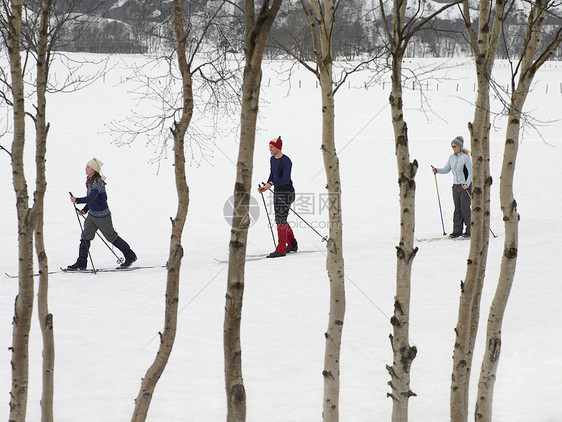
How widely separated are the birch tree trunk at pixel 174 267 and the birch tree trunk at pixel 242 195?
107 centimetres

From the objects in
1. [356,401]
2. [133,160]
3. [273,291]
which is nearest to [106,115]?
[133,160]

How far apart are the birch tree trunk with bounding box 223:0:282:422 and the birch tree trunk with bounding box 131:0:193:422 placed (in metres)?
1.07

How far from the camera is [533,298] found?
23.1 ft

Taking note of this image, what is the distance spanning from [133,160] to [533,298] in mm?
15555

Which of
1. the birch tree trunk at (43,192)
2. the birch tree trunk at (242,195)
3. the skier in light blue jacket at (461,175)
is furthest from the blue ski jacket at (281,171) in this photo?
the birch tree trunk at (242,195)

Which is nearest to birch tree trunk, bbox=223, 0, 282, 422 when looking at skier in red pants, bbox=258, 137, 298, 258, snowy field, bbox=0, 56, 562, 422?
snowy field, bbox=0, 56, 562, 422

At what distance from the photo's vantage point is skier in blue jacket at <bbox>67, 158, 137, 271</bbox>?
797 cm

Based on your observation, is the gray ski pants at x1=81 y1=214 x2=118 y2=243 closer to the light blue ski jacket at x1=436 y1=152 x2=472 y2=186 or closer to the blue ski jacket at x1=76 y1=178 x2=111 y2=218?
the blue ski jacket at x1=76 y1=178 x2=111 y2=218

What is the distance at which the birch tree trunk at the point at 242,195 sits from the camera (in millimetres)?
2635

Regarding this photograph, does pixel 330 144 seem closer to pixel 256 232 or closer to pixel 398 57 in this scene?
pixel 398 57

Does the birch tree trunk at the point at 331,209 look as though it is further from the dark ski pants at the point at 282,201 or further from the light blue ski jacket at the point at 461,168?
the light blue ski jacket at the point at 461,168

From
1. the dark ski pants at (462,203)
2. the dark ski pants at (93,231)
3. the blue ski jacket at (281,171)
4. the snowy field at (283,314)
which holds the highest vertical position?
the blue ski jacket at (281,171)

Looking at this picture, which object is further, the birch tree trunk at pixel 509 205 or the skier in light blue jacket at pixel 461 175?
the skier in light blue jacket at pixel 461 175

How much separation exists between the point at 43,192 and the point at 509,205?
2873 millimetres
